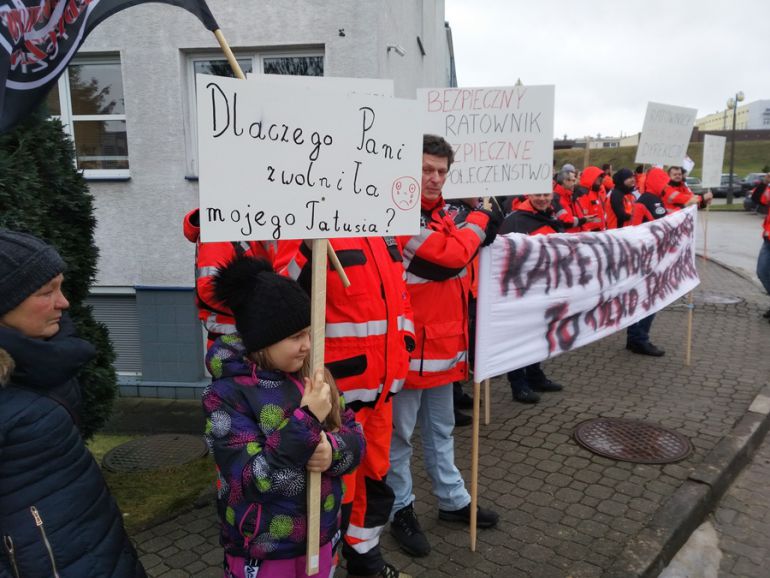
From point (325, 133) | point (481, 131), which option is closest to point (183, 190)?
point (481, 131)

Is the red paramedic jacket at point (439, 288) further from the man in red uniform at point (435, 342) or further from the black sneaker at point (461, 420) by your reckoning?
the black sneaker at point (461, 420)

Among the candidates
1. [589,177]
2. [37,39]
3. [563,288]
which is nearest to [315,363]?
[37,39]

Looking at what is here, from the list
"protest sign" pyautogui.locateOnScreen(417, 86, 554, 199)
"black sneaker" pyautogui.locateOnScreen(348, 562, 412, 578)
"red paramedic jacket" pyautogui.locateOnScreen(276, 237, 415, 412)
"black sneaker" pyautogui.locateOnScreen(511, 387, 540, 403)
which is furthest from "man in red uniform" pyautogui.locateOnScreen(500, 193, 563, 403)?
"red paramedic jacket" pyautogui.locateOnScreen(276, 237, 415, 412)

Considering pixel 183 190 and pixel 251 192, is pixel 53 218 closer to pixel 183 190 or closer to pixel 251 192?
pixel 251 192

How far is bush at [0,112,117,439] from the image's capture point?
2914 millimetres

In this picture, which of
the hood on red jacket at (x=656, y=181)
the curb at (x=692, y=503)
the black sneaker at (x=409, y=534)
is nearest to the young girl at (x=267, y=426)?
the black sneaker at (x=409, y=534)

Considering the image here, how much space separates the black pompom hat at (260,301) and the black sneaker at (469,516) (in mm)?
1892

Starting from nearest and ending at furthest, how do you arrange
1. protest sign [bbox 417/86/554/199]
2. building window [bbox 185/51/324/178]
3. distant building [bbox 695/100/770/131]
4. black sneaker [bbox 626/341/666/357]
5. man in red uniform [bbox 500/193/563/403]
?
protest sign [bbox 417/86/554/199] → man in red uniform [bbox 500/193/563/403] → building window [bbox 185/51/324/178] → black sneaker [bbox 626/341/666/357] → distant building [bbox 695/100/770/131]

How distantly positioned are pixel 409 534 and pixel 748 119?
3642 inches

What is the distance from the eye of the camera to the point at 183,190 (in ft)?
18.8

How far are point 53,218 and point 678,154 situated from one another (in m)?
6.59

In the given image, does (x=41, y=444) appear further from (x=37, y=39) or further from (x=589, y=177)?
(x=589, y=177)

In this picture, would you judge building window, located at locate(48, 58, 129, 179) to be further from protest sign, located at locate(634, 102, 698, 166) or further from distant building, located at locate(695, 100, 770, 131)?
distant building, located at locate(695, 100, 770, 131)

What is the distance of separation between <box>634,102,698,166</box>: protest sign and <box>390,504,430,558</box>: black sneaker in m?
5.51
